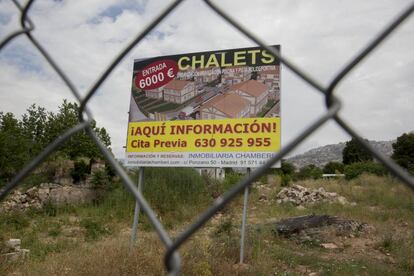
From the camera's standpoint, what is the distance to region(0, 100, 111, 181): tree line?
11.9 metres

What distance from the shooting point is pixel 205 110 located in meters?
5.50

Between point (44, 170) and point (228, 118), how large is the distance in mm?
8925

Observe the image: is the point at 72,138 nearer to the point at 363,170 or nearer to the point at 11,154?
the point at 11,154

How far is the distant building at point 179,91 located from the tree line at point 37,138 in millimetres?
3512

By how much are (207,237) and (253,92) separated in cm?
274

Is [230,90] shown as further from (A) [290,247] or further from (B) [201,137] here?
(A) [290,247]

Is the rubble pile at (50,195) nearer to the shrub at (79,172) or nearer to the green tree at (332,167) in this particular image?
the shrub at (79,172)

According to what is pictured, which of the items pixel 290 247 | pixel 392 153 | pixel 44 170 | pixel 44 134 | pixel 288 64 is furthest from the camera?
pixel 392 153

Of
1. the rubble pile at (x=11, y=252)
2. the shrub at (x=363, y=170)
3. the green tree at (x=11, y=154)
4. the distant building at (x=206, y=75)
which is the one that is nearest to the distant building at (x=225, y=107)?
the distant building at (x=206, y=75)

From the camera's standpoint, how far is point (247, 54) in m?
5.41

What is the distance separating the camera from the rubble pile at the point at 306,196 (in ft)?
38.7

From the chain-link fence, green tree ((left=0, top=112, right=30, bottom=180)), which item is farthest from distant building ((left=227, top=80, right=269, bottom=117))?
green tree ((left=0, top=112, right=30, bottom=180))

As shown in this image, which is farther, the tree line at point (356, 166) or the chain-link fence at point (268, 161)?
the tree line at point (356, 166)

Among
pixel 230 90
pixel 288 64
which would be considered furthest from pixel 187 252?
pixel 288 64
